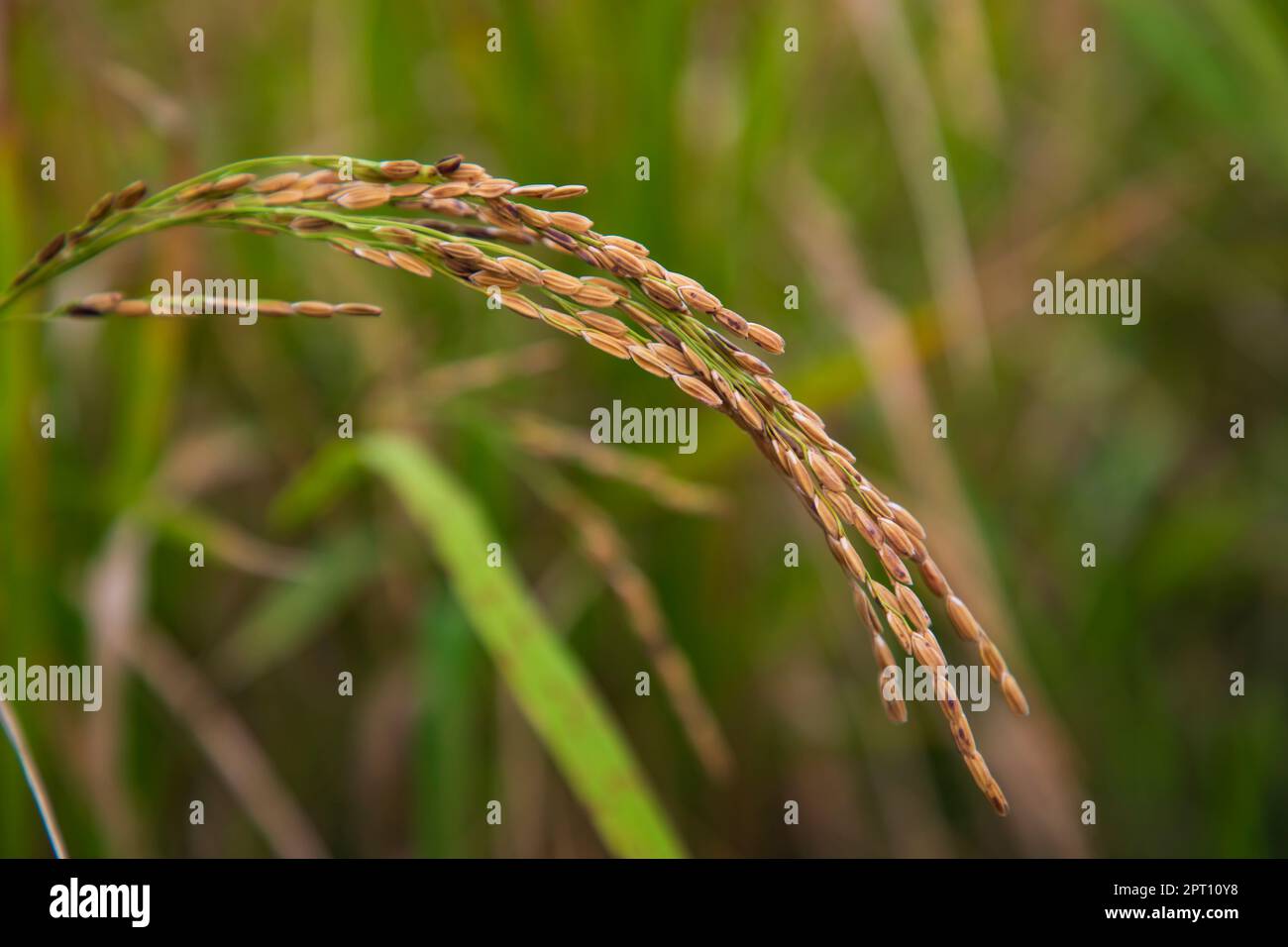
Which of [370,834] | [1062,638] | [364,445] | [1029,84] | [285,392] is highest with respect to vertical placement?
[1029,84]

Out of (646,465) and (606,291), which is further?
(646,465)

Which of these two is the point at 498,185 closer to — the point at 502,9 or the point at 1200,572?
the point at 502,9

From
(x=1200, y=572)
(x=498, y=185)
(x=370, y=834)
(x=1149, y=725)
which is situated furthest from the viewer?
(x=1200, y=572)

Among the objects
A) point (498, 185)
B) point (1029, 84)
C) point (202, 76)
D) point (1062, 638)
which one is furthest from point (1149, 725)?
point (202, 76)

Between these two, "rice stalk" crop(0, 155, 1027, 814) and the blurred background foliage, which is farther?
the blurred background foliage

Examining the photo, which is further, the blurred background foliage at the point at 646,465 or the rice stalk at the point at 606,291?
the blurred background foliage at the point at 646,465
